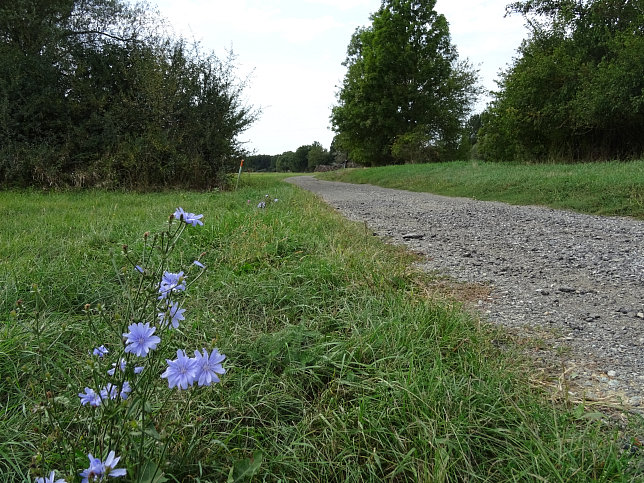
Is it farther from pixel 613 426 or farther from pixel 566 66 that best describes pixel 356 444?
pixel 566 66

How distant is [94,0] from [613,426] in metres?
12.7

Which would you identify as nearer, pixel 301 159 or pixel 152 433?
pixel 152 433

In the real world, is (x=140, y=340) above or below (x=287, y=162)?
below

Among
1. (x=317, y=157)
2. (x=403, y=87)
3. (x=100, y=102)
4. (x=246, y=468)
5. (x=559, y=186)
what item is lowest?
(x=246, y=468)

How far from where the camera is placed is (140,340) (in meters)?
0.91

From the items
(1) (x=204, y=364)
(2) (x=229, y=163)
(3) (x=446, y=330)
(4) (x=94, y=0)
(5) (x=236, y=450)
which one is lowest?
(5) (x=236, y=450)

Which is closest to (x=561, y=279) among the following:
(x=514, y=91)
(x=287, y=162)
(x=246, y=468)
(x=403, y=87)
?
(x=246, y=468)

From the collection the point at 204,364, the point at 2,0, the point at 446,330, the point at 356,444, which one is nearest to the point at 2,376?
the point at 204,364

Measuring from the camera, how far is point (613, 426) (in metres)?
1.32

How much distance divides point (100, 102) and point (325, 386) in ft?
32.8

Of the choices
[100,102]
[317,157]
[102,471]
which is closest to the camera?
[102,471]

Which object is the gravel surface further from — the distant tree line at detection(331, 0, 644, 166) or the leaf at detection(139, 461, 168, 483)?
the distant tree line at detection(331, 0, 644, 166)

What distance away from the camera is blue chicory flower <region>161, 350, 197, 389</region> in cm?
86

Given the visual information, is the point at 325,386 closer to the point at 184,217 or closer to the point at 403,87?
the point at 184,217
